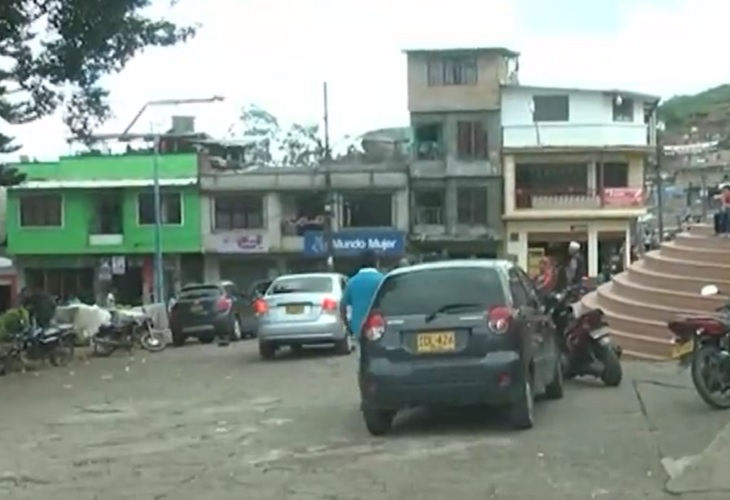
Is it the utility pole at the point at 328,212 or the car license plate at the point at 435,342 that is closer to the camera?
the car license plate at the point at 435,342

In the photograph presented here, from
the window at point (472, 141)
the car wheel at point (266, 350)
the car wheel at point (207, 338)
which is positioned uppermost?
the window at point (472, 141)

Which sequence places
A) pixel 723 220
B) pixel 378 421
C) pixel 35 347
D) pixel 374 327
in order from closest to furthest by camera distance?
pixel 374 327 < pixel 378 421 < pixel 723 220 < pixel 35 347

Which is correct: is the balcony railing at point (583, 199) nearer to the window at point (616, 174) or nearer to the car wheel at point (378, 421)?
the window at point (616, 174)

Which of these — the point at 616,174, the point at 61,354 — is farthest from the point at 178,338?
the point at 616,174

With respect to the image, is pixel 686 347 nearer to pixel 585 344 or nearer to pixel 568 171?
pixel 585 344

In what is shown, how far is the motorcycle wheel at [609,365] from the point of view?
15.3 metres

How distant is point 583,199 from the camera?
206 feet

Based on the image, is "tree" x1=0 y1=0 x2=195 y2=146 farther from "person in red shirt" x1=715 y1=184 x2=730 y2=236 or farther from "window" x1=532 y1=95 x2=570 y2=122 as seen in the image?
"window" x1=532 y1=95 x2=570 y2=122

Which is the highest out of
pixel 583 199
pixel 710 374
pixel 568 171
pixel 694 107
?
pixel 694 107

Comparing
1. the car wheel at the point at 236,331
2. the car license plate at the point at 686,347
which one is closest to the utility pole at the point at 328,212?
the car wheel at the point at 236,331

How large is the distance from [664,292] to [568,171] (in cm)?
4425

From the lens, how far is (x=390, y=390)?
38.7 feet

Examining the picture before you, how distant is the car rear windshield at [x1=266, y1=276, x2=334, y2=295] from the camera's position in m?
23.8

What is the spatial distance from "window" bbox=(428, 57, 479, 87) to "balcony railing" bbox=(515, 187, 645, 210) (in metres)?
5.73
